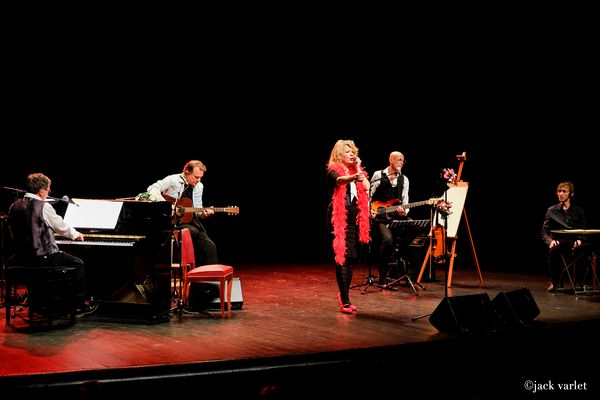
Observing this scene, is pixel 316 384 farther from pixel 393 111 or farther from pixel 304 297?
pixel 393 111

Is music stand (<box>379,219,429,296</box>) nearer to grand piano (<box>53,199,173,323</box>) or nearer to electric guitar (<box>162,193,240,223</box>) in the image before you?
electric guitar (<box>162,193,240,223</box>)

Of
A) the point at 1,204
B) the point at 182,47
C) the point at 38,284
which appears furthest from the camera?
the point at 182,47

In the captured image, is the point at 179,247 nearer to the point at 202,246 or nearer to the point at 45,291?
the point at 202,246

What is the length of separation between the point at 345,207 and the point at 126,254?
205 centimetres

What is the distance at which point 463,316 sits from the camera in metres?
4.77

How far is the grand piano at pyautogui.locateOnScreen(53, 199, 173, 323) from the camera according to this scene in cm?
531

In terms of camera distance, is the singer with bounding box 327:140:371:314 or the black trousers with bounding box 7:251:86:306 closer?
the black trousers with bounding box 7:251:86:306

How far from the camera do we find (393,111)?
34.9 feet

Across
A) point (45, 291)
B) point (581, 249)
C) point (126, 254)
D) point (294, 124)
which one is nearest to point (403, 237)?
point (581, 249)

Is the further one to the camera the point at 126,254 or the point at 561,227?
the point at 561,227

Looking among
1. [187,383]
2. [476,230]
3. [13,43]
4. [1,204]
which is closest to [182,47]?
[13,43]

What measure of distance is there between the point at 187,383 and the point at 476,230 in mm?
8157

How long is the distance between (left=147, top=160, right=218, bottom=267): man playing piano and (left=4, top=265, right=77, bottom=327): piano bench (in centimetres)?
Result: 130

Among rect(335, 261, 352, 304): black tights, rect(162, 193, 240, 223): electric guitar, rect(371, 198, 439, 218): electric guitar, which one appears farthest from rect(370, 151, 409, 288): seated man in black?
rect(162, 193, 240, 223): electric guitar
